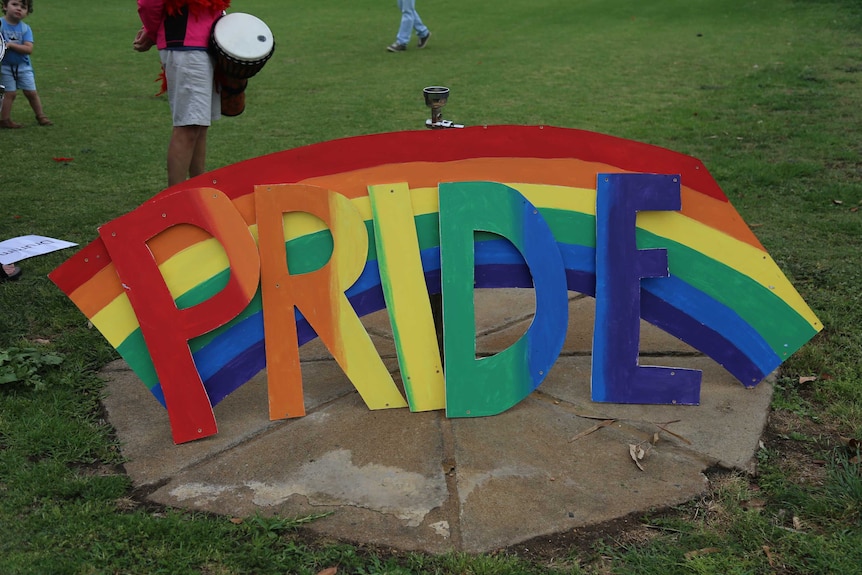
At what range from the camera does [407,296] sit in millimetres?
3277

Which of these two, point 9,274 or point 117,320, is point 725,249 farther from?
point 9,274

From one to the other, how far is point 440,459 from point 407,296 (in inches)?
23.8

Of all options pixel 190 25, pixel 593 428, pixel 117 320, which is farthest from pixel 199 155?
pixel 593 428

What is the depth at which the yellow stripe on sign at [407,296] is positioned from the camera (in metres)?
3.23

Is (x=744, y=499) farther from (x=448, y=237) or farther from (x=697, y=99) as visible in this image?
(x=697, y=99)

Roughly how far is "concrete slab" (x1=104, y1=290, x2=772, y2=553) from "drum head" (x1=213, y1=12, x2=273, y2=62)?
1862 millimetres

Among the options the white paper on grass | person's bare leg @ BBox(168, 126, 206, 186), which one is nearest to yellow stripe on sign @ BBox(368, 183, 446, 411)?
person's bare leg @ BBox(168, 126, 206, 186)

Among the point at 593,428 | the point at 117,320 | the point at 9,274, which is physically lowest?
the point at 593,428

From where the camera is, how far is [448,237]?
10.6 ft

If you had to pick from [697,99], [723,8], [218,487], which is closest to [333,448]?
[218,487]

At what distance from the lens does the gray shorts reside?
4816 mm

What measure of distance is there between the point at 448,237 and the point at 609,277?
0.62 metres

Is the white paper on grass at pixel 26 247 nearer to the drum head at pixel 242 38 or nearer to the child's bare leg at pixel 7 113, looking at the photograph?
the drum head at pixel 242 38

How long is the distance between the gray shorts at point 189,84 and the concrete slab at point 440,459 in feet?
5.88
